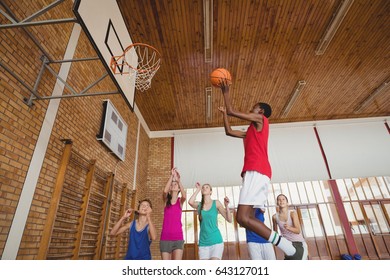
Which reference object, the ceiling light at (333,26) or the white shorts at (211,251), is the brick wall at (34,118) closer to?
the white shorts at (211,251)

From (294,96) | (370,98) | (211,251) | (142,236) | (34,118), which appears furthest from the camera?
(370,98)

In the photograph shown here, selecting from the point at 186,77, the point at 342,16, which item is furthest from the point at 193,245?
the point at 342,16

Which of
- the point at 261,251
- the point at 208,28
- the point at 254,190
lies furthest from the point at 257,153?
the point at 208,28

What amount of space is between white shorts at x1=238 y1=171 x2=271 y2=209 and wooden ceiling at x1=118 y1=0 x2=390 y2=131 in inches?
146

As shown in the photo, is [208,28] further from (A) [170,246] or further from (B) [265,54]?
(A) [170,246]

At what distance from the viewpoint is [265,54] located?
19.0 ft

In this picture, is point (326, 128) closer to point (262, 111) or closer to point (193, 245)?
point (193, 245)

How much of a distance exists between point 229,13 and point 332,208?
7.11 m

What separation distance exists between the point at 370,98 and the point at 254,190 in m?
7.67

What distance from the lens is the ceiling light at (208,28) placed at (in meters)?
4.47

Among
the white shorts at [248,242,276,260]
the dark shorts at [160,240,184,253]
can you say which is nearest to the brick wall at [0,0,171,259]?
the dark shorts at [160,240,184,253]

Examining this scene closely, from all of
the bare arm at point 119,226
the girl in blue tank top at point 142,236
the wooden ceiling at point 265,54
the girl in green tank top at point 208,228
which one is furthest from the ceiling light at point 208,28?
the bare arm at point 119,226

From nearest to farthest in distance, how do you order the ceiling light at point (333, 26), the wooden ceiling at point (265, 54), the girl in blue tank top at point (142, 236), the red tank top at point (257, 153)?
the red tank top at point (257, 153) < the girl in blue tank top at point (142, 236) < the ceiling light at point (333, 26) < the wooden ceiling at point (265, 54)

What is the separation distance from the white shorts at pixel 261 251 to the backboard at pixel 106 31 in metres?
2.56
